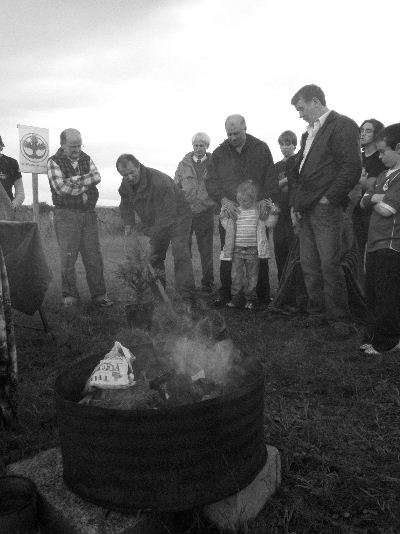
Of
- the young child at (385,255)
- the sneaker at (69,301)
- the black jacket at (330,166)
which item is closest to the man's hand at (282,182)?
the black jacket at (330,166)

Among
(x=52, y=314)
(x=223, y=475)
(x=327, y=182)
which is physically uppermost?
(x=327, y=182)

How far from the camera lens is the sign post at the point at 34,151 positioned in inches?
298

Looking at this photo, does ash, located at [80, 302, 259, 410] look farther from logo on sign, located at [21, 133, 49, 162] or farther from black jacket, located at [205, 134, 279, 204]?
logo on sign, located at [21, 133, 49, 162]

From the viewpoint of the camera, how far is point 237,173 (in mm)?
6414

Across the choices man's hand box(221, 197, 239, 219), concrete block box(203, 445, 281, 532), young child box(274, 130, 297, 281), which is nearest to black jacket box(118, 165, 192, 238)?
man's hand box(221, 197, 239, 219)

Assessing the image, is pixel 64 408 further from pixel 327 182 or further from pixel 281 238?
pixel 281 238

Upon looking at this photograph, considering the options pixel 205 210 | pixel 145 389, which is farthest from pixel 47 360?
pixel 205 210

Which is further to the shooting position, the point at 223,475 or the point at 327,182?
the point at 327,182

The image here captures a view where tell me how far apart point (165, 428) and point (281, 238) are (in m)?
4.89

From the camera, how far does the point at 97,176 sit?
6.87m

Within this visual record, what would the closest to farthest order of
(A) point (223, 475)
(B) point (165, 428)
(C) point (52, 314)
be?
1. (B) point (165, 428)
2. (A) point (223, 475)
3. (C) point (52, 314)

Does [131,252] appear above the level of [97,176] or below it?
below

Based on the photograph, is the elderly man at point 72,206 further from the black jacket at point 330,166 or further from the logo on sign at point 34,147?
the black jacket at point 330,166

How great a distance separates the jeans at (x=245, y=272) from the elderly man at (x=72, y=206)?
1.80 meters
